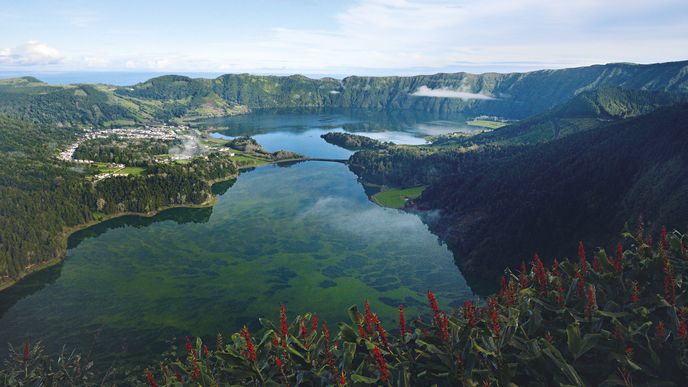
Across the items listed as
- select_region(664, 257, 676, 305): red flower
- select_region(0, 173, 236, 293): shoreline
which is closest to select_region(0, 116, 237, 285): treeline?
select_region(0, 173, 236, 293): shoreline

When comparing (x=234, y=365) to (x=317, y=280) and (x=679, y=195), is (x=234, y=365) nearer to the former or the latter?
(x=317, y=280)

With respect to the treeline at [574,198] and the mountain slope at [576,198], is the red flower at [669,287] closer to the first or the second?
the mountain slope at [576,198]

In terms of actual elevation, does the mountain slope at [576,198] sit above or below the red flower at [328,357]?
below

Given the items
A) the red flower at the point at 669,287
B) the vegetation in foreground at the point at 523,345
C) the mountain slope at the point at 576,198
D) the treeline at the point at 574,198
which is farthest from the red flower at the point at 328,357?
the treeline at the point at 574,198

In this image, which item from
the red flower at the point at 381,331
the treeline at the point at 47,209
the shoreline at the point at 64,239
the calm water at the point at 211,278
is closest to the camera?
the red flower at the point at 381,331

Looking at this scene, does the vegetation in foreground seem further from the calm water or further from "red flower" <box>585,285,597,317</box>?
the calm water
